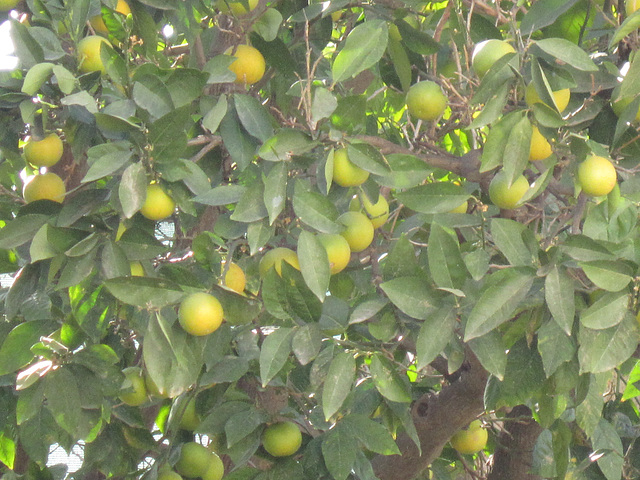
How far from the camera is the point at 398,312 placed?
3.79 feet

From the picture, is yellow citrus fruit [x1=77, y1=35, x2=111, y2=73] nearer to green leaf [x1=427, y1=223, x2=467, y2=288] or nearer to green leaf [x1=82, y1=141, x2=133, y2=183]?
green leaf [x1=82, y1=141, x2=133, y2=183]

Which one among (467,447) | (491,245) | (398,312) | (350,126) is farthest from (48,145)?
(467,447)

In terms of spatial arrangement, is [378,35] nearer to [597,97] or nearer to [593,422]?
[597,97]

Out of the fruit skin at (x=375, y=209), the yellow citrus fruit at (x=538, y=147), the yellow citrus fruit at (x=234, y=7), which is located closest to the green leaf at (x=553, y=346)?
the yellow citrus fruit at (x=538, y=147)

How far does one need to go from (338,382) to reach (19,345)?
1.57 ft

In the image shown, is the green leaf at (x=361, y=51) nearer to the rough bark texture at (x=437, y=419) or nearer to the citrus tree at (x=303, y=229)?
the citrus tree at (x=303, y=229)

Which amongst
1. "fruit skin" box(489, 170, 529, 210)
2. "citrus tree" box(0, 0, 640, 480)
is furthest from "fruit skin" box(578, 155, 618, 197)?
"fruit skin" box(489, 170, 529, 210)

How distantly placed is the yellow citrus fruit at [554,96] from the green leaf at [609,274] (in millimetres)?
213

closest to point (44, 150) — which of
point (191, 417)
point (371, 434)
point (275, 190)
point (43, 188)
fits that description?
point (43, 188)

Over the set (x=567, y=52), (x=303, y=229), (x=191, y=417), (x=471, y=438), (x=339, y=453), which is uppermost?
(x=567, y=52)

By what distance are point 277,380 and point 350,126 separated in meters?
0.52

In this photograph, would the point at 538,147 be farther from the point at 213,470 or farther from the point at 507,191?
the point at 213,470

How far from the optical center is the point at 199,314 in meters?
0.98

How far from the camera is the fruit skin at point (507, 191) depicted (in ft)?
3.74
